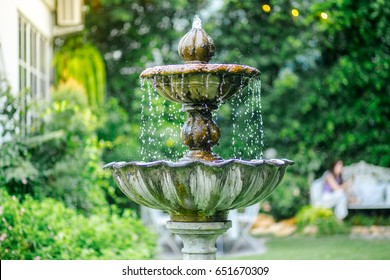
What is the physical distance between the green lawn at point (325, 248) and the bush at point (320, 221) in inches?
9.7

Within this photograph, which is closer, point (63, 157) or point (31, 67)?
point (63, 157)

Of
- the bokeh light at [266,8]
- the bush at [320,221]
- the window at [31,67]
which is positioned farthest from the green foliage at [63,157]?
the bokeh light at [266,8]

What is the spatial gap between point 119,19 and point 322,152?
380 cm

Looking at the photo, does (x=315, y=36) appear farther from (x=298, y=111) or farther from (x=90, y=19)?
(x=90, y=19)

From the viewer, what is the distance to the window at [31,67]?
809 centimetres

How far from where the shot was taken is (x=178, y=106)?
9977 mm

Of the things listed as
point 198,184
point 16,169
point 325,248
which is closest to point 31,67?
point 16,169

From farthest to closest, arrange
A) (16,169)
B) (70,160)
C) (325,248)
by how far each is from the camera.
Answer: (325,248) < (70,160) < (16,169)

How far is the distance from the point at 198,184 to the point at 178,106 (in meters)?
5.96

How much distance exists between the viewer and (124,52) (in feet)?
38.4

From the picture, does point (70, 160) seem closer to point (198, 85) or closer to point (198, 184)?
point (198, 85)

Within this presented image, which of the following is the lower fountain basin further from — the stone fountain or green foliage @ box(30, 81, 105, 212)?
green foliage @ box(30, 81, 105, 212)

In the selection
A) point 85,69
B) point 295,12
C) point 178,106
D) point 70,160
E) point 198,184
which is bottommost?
point 198,184

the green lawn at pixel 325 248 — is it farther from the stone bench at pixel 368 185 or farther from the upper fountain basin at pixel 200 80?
the upper fountain basin at pixel 200 80
